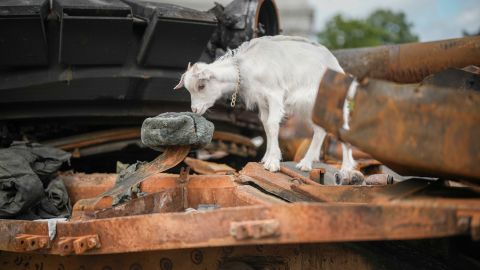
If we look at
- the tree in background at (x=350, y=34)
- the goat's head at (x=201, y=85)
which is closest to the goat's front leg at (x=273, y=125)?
the goat's head at (x=201, y=85)

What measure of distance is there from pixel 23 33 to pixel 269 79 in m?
1.65

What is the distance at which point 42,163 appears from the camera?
362 centimetres

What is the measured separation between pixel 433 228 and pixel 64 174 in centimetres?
274

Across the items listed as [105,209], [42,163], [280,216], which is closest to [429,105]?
[280,216]

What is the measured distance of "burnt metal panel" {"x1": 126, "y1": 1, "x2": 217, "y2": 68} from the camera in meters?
3.98

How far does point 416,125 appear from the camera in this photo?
188cm

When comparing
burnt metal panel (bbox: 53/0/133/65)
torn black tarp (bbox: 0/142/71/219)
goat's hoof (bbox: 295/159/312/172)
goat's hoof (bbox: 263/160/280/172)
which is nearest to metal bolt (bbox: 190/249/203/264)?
goat's hoof (bbox: 263/160/280/172)

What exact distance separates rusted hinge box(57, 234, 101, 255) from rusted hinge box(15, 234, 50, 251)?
94mm

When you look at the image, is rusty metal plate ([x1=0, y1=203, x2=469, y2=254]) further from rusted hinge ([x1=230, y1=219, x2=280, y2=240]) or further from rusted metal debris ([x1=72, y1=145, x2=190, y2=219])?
rusted metal debris ([x1=72, y1=145, x2=190, y2=219])

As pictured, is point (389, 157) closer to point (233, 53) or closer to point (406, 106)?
point (406, 106)

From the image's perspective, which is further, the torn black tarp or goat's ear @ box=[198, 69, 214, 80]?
goat's ear @ box=[198, 69, 214, 80]

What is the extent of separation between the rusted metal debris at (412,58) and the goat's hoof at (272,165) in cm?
117

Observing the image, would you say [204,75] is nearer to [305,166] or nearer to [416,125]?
[305,166]

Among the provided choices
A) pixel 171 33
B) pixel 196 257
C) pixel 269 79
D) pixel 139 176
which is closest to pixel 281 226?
pixel 196 257
